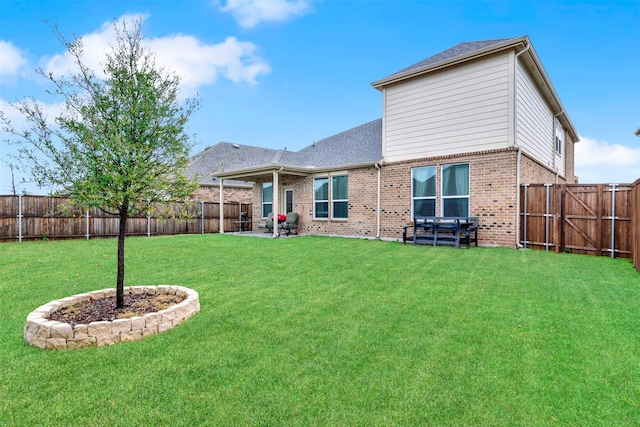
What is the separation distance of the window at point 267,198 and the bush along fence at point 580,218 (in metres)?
10.7

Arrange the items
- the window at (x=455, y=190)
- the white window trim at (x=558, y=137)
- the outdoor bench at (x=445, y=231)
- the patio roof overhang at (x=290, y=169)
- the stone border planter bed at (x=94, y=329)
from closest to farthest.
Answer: the stone border planter bed at (x=94, y=329)
the outdoor bench at (x=445, y=231)
the window at (x=455, y=190)
the patio roof overhang at (x=290, y=169)
the white window trim at (x=558, y=137)

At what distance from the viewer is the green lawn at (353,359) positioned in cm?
206

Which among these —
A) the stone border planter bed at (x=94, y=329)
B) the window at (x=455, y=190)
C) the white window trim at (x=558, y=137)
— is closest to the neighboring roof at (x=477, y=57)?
the white window trim at (x=558, y=137)

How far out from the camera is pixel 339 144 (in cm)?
1515

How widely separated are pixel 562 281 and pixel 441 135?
625 cm

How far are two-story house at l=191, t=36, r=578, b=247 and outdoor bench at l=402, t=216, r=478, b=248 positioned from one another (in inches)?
14.6

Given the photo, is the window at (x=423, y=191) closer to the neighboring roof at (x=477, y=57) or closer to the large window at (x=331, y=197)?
the large window at (x=331, y=197)

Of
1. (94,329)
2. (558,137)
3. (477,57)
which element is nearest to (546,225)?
(477,57)

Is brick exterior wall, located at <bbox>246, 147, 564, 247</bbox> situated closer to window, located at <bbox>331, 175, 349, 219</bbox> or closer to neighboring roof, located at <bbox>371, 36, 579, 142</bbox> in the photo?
window, located at <bbox>331, 175, 349, 219</bbox>

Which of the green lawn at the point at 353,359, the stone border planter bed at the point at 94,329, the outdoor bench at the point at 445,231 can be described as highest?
the outdoor bench at the point at 445,231

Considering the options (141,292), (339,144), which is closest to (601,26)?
(339,144)

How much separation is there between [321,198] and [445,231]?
217 inches

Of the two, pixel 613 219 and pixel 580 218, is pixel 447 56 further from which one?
pixel 613 219

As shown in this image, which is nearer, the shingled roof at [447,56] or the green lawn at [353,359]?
the green lawn at [353,359]
